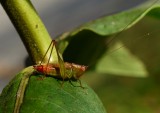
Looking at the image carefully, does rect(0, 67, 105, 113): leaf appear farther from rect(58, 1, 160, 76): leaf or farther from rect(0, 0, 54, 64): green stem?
rect(58, 1, 160, 76): leaf

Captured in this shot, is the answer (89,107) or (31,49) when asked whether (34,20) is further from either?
(89,107)

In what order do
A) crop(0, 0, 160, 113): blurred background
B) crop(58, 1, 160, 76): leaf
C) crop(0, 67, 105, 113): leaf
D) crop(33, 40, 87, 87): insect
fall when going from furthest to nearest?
crop(0, 0, 160, 113): blurred background < crop(58, 1, 160, 76): leaf < crop(33, 40, 87, 87): insect < crop(0, 67, 105, 113): leaf

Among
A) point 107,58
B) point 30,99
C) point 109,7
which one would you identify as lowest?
point 109,7

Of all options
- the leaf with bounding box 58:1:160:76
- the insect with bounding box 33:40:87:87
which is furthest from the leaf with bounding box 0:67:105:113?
the leaf with bounding box 58:1:160:76

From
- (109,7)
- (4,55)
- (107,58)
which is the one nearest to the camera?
(107,58)

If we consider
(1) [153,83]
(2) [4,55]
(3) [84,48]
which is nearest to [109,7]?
(2) [4,55]

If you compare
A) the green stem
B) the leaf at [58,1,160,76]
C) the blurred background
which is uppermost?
the green stem

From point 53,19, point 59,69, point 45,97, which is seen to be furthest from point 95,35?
point 53,19
